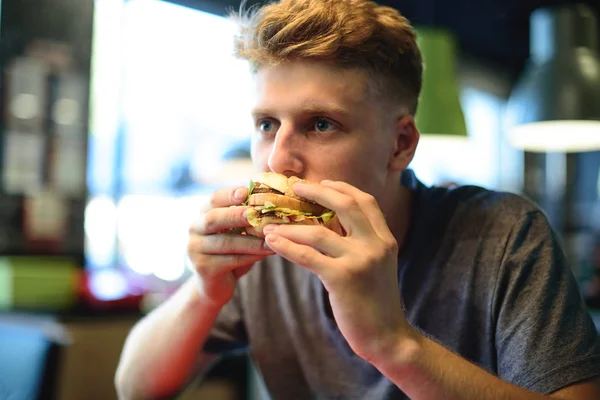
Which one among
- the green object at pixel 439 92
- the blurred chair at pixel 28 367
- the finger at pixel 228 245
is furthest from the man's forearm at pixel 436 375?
the green object at pixel 439 92

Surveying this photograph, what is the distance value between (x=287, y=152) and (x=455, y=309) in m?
0.56

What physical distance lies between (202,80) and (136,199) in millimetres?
1197

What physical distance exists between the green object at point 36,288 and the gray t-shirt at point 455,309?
1487 mm

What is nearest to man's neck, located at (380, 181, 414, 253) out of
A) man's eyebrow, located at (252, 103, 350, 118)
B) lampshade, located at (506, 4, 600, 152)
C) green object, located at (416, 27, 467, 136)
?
man's eyebrow, located at (252, 103, 350, 118)

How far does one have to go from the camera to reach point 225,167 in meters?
5.18

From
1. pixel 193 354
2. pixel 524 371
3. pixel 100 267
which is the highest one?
pixel 524 371

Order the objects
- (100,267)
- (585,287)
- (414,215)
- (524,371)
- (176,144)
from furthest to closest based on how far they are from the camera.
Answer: (176,144)
(100,267)
(585,287)
(414,215)
(524,371)

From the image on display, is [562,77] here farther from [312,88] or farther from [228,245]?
[228,245]

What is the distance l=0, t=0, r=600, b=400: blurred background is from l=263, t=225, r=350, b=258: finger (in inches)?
21.8

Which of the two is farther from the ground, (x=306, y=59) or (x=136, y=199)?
(x=306, y=59)

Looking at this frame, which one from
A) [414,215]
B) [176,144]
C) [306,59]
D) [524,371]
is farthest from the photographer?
[176,144]

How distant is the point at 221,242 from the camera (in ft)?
4.53

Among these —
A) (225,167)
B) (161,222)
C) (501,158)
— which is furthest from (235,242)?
(501,158)

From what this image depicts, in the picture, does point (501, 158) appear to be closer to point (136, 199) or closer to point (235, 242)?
point (136, 199)
